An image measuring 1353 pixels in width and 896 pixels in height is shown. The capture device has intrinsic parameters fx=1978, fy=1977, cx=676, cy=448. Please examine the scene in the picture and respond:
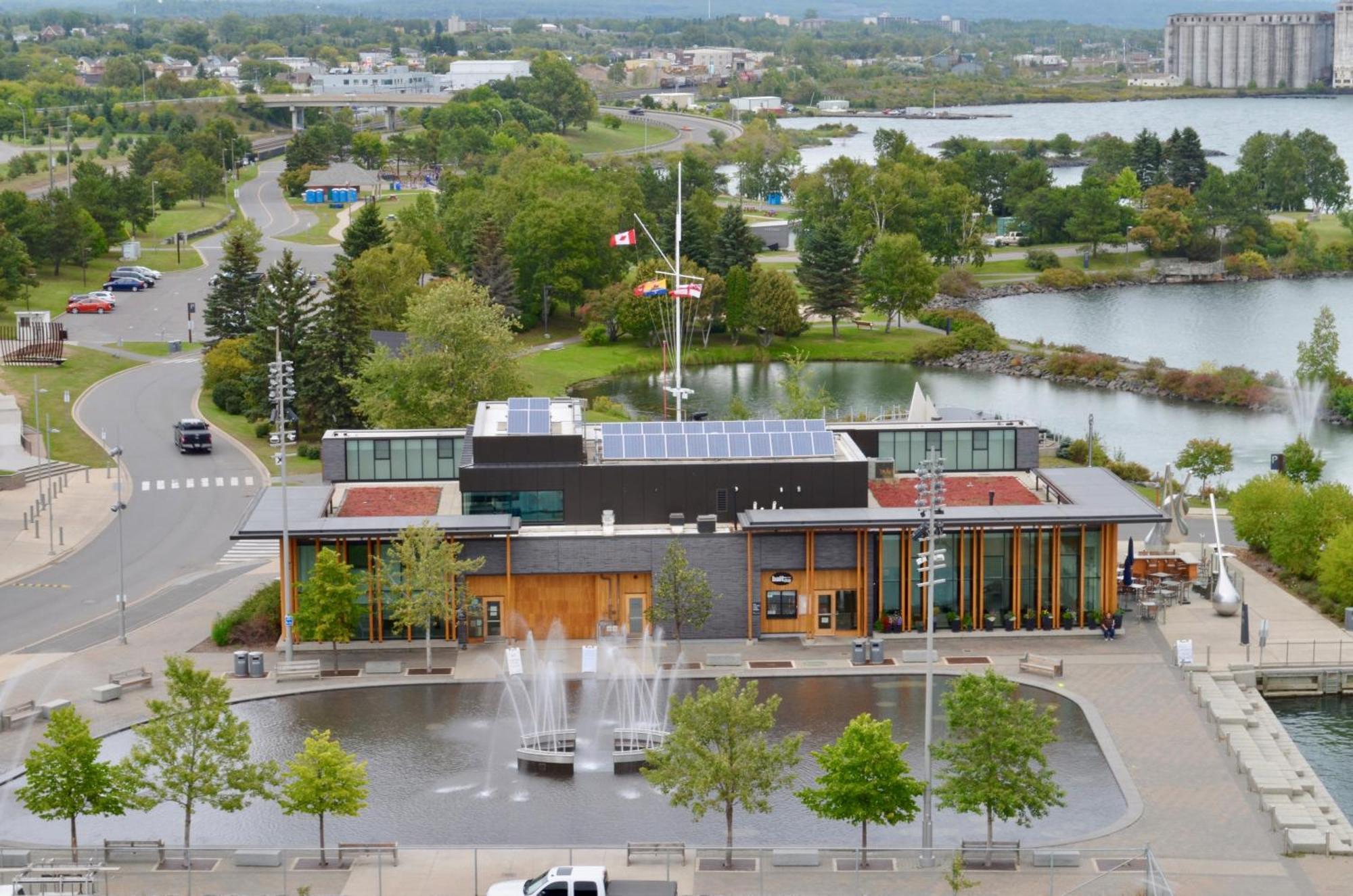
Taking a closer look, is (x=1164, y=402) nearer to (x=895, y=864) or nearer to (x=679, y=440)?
(x=679, y=440)

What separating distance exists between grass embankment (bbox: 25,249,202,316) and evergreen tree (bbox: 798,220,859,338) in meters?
42.2

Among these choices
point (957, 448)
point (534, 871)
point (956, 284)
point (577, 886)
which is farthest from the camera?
point (956, 284)

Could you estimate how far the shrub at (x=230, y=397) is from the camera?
91.6 m

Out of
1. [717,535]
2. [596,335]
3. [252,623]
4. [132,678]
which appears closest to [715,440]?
[717,535]

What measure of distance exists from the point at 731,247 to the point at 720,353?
31.2 ft

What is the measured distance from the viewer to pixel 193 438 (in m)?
83.9

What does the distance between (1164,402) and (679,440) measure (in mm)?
54189

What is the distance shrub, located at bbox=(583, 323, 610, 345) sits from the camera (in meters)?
116

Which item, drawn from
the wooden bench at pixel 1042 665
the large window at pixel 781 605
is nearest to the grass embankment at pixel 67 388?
the large window at pixel 781 605

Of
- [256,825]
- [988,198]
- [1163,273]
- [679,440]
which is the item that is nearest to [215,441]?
[679,440]

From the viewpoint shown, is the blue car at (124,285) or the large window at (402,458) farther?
the blue car at (124,285)

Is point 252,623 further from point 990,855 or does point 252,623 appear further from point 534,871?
point 990,855

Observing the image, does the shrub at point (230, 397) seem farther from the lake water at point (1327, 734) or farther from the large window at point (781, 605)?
the lake water at point (1327, 734)

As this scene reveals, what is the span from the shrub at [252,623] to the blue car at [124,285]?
71.5 m
